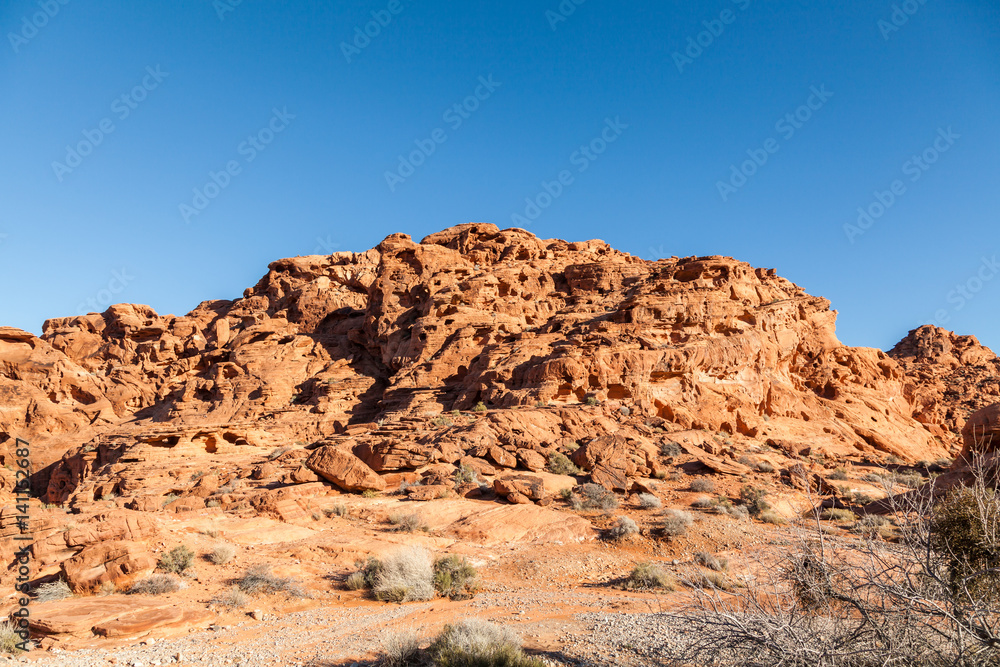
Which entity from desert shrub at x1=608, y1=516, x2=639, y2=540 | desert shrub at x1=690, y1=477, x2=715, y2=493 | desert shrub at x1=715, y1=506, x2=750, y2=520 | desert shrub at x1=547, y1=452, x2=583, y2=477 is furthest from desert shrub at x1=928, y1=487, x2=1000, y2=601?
desert shrub at x1=547, y1=452, x2=583, y2=477

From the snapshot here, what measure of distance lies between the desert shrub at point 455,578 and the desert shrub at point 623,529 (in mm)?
3659

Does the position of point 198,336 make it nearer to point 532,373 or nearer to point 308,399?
point 308,399

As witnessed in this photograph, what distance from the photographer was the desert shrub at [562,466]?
56.1 feet

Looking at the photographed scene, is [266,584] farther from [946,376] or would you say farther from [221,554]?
[946,376]

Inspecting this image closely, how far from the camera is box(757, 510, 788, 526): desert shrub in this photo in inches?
528

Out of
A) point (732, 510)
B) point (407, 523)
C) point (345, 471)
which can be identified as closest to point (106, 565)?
point (407, 523)

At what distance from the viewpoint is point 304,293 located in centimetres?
4453

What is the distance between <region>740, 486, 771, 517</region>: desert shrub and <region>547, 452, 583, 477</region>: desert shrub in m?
4.65

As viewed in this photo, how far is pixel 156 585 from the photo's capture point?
30.7 ft

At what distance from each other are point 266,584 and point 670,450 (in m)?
13.4

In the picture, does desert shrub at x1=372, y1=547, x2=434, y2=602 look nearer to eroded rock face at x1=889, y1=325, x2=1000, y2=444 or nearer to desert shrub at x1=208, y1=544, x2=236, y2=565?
desert shrub at x1=208, y1=544, x2=236, y2=565

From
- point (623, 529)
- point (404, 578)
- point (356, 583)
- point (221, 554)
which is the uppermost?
point (221, 554)

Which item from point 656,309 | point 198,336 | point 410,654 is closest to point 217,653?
point 410,654

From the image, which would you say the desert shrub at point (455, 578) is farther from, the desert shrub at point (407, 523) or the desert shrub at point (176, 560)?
the desert shrub at point (176, 560)
